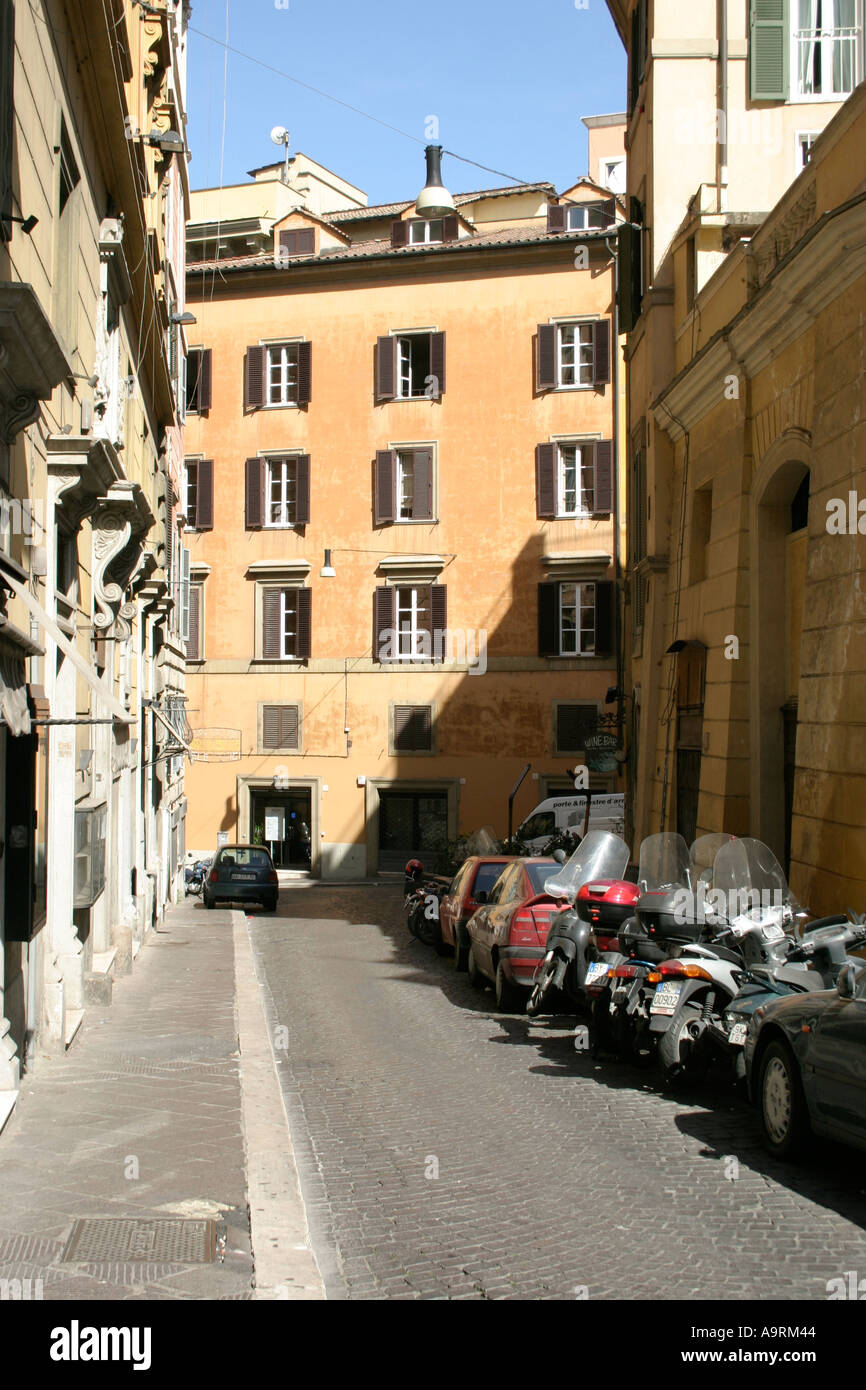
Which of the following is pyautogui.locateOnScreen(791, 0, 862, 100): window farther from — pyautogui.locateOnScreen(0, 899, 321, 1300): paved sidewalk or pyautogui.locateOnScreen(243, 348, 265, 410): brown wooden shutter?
pyautogui.locateOnScreen(243, 348, 265, 410): brown wooden shutter

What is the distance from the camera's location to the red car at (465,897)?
17.9 meters

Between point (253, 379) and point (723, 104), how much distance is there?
20216 millimetres

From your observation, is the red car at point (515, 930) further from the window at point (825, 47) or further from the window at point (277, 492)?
the window at point (277, 492)

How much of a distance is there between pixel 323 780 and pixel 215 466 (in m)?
8.93

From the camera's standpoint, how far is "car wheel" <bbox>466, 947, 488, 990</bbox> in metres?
16.0

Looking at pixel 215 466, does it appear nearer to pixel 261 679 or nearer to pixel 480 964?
pixel 261 679

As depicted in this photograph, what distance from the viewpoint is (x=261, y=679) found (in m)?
37.8

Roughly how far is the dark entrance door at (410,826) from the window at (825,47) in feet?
68.5

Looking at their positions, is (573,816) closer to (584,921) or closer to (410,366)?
(410,366)

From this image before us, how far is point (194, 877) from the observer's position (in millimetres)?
34250

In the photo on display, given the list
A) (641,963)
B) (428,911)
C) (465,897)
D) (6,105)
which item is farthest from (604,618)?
(6,105)

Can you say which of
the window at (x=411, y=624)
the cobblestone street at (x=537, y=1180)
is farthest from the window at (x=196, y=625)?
the cobblestone street at (x=537, y=1180)
